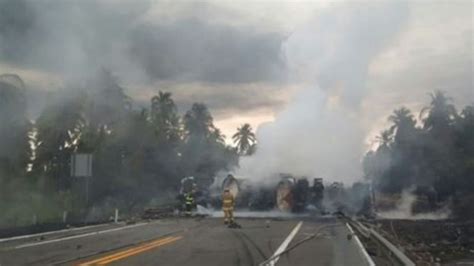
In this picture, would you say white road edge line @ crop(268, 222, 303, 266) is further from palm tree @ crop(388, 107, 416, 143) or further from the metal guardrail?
palm tree @ crop(388, 107, 416, 143)

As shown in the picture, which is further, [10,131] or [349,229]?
[349,229]

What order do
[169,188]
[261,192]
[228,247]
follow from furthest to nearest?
1. [169,188]
2. [261,192]
3. [228,247]

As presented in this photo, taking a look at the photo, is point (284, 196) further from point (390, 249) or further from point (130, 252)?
point (130, 252)

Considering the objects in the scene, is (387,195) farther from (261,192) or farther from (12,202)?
(12,202)

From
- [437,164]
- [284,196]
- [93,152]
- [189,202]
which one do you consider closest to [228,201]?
[189,202]

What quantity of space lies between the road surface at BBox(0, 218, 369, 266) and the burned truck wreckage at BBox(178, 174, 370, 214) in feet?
42.1

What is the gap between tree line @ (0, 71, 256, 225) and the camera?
25.3 m

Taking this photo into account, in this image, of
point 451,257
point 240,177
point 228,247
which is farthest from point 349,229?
point 240,177

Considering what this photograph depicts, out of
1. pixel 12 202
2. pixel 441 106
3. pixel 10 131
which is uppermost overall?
pixel 441 106

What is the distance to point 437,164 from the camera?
60.2 metres

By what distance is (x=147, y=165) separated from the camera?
52375mm

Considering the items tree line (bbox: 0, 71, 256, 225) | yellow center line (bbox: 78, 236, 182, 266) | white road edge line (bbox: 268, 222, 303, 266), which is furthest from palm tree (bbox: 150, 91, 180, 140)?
yellow center line (bbox: 78, 236, 182, 266)

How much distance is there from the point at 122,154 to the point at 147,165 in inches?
127

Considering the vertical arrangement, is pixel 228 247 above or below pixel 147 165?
below
